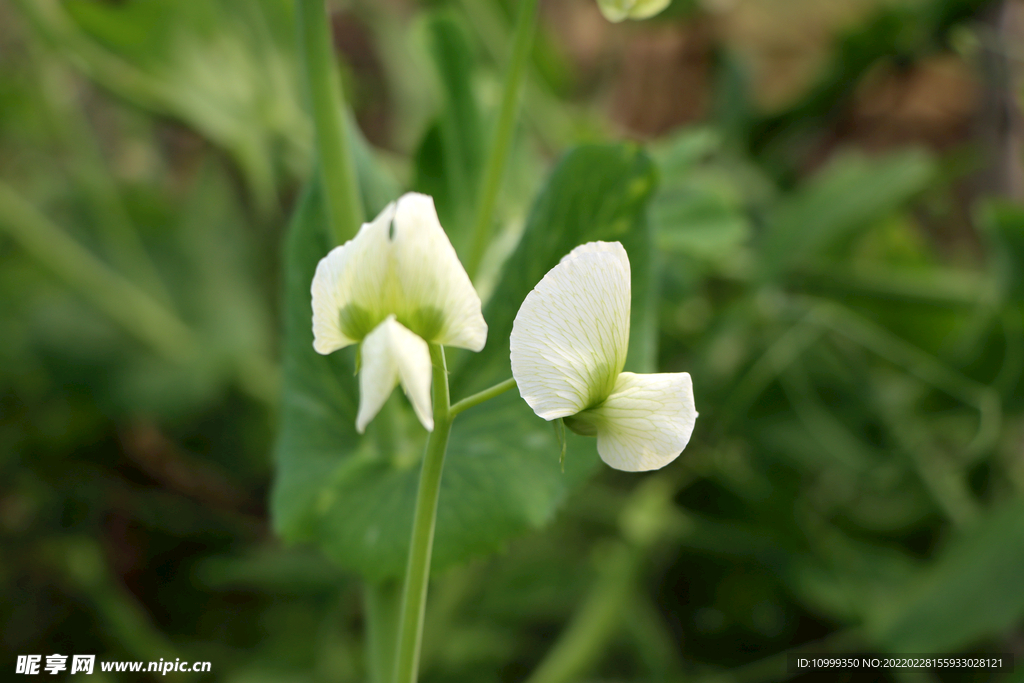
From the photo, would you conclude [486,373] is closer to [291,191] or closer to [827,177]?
[827,177]

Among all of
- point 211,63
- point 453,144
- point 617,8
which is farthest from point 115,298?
point 617,8

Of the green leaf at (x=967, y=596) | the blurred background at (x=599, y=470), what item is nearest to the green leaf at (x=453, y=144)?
the blurred background at (x=599, y=470)

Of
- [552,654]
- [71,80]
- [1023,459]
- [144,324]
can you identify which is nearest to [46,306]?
[144,324]

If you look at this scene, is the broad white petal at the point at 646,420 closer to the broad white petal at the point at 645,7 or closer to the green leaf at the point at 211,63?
the broad white petal at the point at 645,7

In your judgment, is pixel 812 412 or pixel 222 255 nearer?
pixel 812 412

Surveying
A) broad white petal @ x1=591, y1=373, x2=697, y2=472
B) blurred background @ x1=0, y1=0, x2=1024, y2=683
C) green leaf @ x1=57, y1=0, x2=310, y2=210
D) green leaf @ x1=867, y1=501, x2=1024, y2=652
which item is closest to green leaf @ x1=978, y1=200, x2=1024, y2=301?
blurred background @ x1=0, y1=0, x2=1024, y2=683

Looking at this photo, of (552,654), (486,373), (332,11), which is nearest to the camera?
(486,373)

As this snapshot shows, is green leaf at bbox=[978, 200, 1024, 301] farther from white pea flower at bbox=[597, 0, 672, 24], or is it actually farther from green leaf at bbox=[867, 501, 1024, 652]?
white pea flower at bbox=[597, 0, 672, 24]
